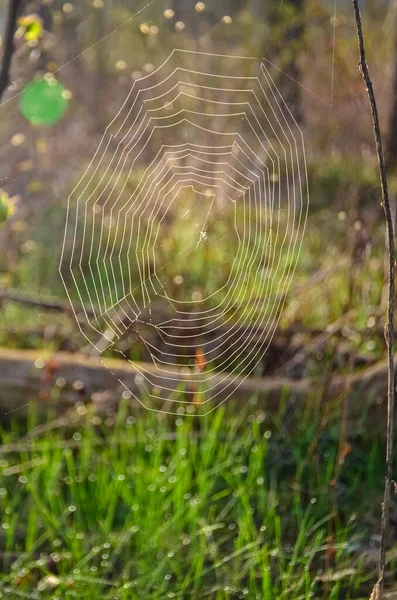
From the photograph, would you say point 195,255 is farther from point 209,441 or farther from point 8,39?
point 8,39

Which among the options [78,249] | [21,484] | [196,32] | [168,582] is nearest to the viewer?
[168,582]

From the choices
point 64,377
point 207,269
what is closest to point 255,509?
point 64,377

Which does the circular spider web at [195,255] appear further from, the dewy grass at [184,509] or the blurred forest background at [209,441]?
the dewy grass at [184,509]

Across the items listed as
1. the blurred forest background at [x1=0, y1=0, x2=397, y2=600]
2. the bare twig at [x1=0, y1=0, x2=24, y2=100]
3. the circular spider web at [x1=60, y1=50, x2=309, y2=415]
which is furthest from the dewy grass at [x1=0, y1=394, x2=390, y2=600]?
the bare twig at [x1=0, y1=0, x2=24, y2=100]

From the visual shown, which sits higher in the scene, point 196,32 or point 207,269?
point 196,32

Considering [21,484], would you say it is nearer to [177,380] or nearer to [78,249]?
[177,380]

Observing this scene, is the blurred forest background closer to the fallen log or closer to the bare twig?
the fallen log

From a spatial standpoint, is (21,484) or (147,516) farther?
(21,484)
